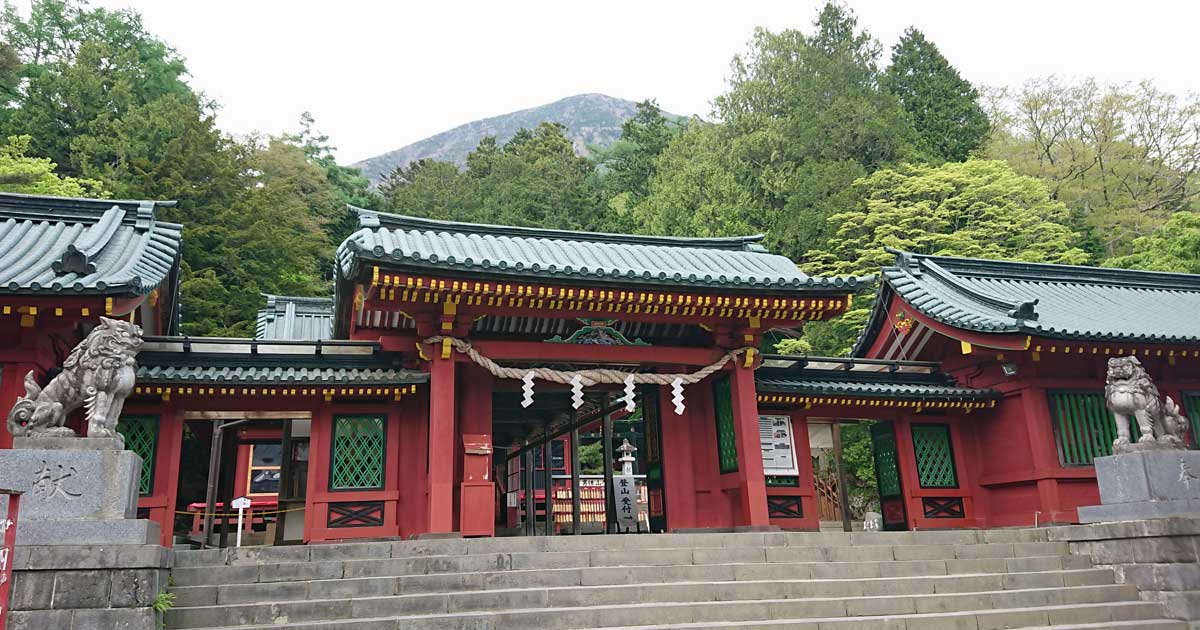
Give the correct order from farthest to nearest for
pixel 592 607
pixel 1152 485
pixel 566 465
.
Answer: pixel 566 465, pixel 1152 485, pixel 592 607

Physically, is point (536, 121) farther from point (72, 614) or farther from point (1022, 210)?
point (72, 614)

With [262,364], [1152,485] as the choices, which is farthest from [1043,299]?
[262,364]

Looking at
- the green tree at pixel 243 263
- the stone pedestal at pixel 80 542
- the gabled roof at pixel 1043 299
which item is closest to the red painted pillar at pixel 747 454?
the gabled roof at pixel 1043 299

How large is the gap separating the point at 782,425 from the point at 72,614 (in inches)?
410

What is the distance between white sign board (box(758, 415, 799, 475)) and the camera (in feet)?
43.8

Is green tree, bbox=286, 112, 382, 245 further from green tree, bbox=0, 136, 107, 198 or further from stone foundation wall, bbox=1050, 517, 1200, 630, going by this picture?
stone foundation wall, bbox=1050, 517, 1200, 630

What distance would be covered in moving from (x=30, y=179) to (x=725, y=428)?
20.1 metres

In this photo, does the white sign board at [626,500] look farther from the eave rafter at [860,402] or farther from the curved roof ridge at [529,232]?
the curved roof ridge at [529,232]

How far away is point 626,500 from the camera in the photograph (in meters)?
16.9

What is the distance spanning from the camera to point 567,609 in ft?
25.0

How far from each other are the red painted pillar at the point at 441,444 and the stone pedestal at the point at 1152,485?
28.1 feet

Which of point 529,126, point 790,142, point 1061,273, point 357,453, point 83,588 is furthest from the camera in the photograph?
point 529,126

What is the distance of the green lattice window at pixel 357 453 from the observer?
11.7 meters

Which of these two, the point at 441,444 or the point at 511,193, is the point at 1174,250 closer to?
the point at 441,444
